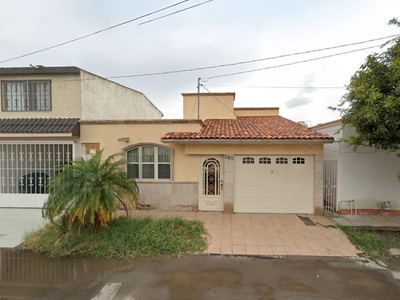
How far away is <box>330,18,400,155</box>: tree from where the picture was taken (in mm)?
5512

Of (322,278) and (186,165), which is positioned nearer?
(322,278)

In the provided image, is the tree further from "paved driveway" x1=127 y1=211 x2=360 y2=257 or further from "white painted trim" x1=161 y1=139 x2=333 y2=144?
"paved driveway" x1=127 y1=211 x2=360 y2=257

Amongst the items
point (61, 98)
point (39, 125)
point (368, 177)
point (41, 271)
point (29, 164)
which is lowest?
point (41, 271)

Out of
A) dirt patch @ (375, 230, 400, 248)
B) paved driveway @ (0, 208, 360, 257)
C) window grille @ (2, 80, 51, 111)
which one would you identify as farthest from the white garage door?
window grille @ (2, 80, 51, 111)

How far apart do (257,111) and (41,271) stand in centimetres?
1288

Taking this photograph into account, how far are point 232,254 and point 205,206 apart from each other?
125 inches

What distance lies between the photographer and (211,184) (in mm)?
8148

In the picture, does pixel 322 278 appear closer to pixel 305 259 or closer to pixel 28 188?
pixel 305 259

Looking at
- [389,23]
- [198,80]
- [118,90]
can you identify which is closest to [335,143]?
[389,23]

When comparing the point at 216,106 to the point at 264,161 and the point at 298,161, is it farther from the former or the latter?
the point at 298,161

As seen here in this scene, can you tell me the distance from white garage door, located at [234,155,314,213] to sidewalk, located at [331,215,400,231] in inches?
40.0

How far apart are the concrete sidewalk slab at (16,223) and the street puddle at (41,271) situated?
0.61 meters

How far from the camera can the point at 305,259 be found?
4.79 meters

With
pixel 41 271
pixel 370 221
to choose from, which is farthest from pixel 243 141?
pixel 41 271
